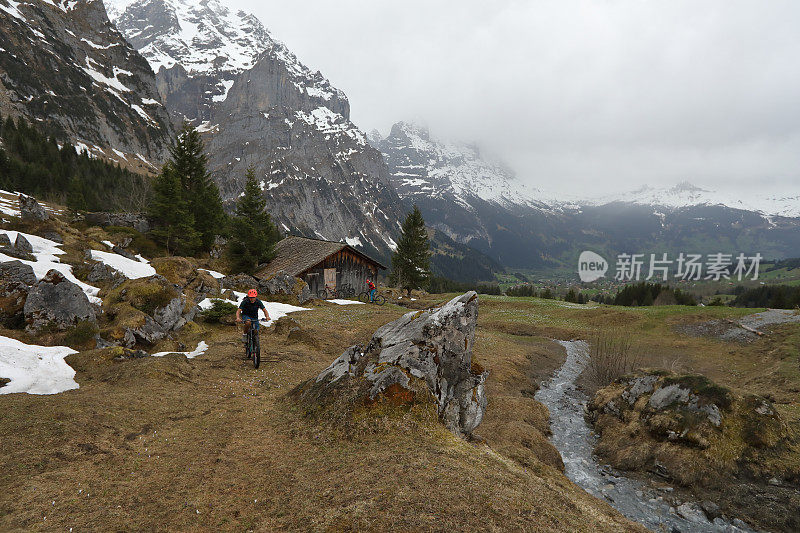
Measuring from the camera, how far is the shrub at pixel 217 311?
21.2 m

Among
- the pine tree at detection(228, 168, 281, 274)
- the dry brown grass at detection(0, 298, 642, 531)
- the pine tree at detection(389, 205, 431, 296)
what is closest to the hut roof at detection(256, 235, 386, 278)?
the pine tree at detection(228, 168, 281, 274)

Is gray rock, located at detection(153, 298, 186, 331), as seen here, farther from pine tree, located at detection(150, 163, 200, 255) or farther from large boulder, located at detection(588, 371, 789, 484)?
pine tree, located at detection(150, 163, 200, 255)

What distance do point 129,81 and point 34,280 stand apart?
24849cm

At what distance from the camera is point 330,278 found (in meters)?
45.8

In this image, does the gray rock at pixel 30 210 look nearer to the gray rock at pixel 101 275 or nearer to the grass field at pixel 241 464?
the gray rock at pixel 101 275

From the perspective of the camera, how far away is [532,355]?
96.3ft

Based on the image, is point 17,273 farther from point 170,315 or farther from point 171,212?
point 171,212

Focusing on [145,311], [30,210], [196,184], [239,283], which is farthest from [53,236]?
[196,184]

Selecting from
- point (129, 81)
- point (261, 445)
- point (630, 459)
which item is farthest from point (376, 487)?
point (129, 81)

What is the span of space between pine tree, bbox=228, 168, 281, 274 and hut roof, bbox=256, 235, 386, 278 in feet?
6.02

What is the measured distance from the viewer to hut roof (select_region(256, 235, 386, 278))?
4345 cm

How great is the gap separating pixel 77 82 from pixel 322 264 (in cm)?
19614

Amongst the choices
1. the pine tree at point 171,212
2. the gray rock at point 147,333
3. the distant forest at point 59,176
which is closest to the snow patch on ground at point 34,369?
the gray rock at point 147,333

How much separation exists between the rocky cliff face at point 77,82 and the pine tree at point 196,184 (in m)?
127
